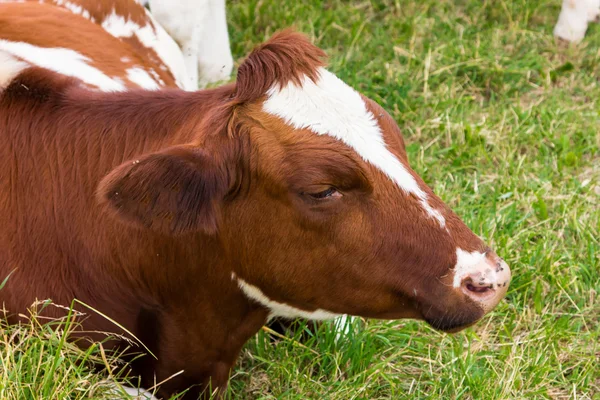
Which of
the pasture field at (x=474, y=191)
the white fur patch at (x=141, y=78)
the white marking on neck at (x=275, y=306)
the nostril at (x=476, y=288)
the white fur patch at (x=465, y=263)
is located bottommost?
the pasture field at (x=474, y=191)

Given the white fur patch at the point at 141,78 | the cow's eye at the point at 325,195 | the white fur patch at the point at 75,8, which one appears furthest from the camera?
the white fur patch at the point at 75,8

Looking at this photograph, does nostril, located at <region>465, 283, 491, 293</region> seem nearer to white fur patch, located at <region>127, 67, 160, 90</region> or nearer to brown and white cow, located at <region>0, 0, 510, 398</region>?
brown and white cow, located at <region>0, 0, 510, 398</region>

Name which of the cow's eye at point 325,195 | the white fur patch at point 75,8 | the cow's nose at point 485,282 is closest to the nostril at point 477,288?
the cow's nose at point 485,282

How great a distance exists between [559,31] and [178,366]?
3930mm

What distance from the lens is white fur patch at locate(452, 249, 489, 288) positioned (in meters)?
2.82

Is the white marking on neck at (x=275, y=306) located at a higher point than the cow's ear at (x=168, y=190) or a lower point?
lower

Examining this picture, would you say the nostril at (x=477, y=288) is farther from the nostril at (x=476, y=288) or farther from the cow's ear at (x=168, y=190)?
A: the cow's ear at (x=168, y=190)

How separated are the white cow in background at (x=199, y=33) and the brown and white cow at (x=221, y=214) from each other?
1753mm

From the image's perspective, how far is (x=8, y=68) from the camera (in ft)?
10.6

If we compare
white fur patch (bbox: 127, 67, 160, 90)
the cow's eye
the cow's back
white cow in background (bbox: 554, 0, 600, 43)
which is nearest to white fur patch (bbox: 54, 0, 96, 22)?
the cow's back

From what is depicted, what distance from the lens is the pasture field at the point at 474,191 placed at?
3.55 metres

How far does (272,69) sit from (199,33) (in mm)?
2419

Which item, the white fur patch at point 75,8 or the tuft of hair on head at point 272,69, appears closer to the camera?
the tuft of hair on head at point 272,69

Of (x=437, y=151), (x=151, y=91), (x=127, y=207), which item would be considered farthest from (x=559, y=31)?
(x=127, y=207)
